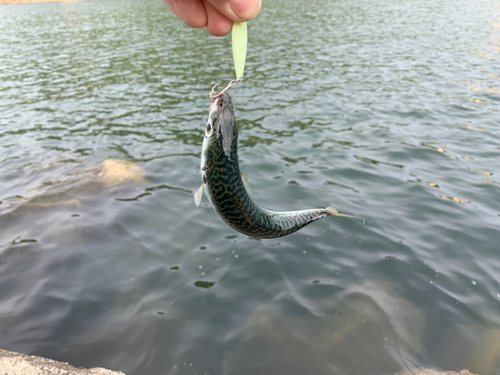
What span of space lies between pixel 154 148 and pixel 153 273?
577cm

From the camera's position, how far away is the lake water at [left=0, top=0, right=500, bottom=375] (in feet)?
17.1

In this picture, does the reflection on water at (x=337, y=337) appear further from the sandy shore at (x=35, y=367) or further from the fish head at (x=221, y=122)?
the fish head at (x=221, y=122)

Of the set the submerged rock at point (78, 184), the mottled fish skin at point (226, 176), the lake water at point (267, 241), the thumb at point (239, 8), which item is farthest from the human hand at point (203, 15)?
the submerged rock at point (78, 184)

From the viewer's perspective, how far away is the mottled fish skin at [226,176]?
2.46m

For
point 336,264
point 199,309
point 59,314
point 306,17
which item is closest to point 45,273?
point 59,314

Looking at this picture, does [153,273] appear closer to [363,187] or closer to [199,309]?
[199,309]

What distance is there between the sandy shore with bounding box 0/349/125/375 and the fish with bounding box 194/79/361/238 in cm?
321

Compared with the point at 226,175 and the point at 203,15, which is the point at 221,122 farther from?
the point at 203,15

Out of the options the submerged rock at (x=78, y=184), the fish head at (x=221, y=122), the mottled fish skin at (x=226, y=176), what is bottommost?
the submerged rock at (x=78, y=184)

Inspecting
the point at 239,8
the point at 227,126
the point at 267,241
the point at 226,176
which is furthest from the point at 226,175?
the point at 267,241

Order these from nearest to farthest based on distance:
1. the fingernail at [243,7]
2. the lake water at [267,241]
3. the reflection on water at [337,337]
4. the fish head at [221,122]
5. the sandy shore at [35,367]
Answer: the fingernail at [243,7]
the fish head at [221,122]
the sandy shore at [35,367]
the reflection on water at [337,337]
the lake water at [267,241]

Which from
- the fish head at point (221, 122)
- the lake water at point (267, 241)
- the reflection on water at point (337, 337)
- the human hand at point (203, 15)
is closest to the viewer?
the fish head at point (221, 122)

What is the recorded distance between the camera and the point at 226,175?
2.62 metres

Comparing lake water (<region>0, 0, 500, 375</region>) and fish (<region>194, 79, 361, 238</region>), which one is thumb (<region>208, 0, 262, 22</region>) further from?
lake water (<region>0, 0, 500, 375</region>)
